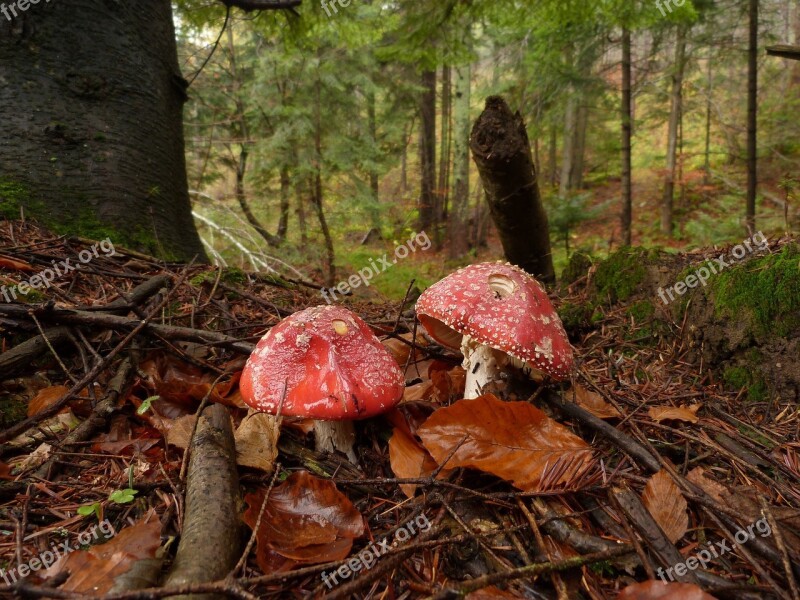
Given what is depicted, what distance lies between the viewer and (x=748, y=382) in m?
2.37

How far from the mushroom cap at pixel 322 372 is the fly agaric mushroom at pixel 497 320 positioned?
38 cm

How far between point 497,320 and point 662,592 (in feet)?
3.61

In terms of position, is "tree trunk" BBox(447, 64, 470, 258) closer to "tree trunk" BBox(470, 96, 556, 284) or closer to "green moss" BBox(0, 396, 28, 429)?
"tree trunk" BBox(470, 96, 556, 284)

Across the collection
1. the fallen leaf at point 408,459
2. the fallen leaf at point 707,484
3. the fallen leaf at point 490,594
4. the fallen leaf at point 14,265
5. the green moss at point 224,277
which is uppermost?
the fallen leaf at point 14,265

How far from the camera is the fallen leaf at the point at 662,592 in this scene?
122 centimetres

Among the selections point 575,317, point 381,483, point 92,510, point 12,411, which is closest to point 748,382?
point 575,317

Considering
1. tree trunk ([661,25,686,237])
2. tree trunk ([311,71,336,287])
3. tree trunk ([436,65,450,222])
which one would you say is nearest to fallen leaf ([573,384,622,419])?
tree trunk ([311,71,336,287])

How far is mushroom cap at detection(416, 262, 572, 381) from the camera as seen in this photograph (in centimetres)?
195

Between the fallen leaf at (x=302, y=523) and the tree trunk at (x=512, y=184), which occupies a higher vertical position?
the tree trunk at (x=512, y=184)

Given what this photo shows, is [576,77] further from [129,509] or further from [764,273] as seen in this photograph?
[129,509]

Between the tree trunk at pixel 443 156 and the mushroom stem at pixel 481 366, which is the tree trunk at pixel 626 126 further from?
the mushroom stem at pixel 481 366

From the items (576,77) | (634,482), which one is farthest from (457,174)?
(634,482)

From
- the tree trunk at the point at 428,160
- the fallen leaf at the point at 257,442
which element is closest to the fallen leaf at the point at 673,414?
the fallen leaf at the point at 257,442

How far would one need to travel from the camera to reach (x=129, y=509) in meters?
1.56
